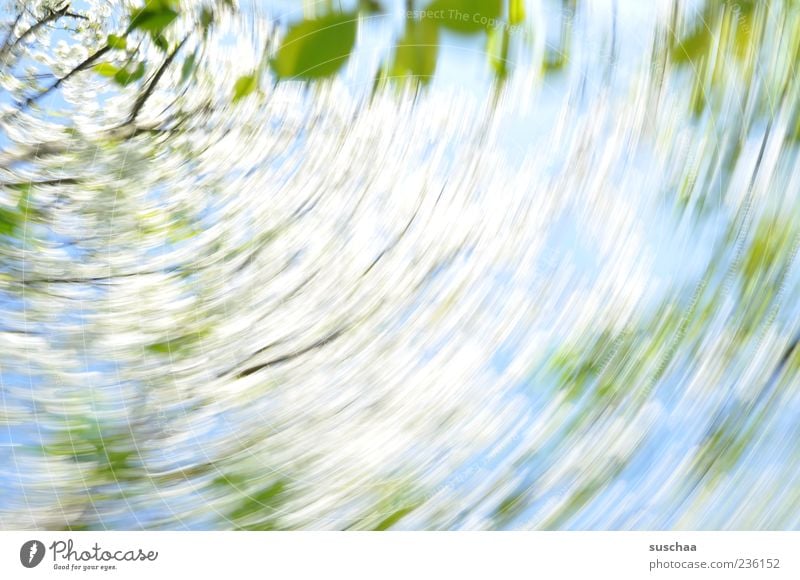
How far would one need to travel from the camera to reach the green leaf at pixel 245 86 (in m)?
0.69

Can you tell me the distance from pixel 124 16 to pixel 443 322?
0.45 m

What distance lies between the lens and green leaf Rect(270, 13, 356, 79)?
68 cm

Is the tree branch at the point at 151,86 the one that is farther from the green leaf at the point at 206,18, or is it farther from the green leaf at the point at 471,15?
the green leaf at the point at 471,15

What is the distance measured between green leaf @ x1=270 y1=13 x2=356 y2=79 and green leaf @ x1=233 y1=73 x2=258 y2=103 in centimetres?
4

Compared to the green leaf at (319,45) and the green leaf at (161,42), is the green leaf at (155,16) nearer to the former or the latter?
the green leaf at (161,42)

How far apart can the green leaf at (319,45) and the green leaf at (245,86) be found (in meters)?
0.04

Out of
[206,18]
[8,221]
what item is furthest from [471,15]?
[8,221]

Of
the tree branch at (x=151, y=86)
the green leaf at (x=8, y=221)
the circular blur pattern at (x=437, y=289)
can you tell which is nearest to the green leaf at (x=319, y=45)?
the circular blur pattern at (x=437, y=289)

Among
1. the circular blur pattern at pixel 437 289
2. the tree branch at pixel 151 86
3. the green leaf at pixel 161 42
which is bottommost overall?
the circular blur pattern at pixel 437 289

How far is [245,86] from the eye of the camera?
2.26 ft

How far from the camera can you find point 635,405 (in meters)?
0.68

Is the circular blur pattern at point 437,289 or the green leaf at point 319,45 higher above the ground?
the green leaf at point 319,45

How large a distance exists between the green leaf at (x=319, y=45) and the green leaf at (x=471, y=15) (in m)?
0.10

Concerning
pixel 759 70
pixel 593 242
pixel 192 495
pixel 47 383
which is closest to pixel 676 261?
pixel 593 242
